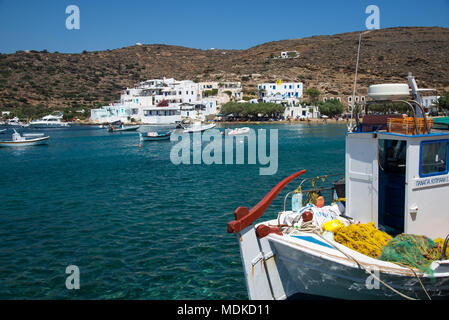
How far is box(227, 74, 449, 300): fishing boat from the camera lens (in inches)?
264

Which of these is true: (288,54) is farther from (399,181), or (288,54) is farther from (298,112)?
(399,181)

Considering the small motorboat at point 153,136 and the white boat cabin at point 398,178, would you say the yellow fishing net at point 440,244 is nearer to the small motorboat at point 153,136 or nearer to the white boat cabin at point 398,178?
the white boat cabin at point 398,178

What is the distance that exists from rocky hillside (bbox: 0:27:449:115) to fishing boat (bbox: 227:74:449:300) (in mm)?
104881

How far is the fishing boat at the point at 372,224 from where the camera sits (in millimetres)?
6695

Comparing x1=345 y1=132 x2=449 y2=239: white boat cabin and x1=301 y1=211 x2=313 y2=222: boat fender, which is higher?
x1=345 y1=132 x2=449 y2=239: white boat cabin

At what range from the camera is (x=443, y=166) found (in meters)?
7.92

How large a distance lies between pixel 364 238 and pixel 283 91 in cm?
10939

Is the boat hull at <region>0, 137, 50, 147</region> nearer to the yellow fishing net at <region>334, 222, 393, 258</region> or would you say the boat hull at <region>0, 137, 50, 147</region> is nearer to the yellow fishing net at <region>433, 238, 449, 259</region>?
the yellow fishing net at <region>334, 222, 393, 258</region>

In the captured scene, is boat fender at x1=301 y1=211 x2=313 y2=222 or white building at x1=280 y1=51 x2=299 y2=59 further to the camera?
white building at x1=280 y1=51 x2=299 y2=59

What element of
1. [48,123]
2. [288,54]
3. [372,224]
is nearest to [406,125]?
[372,224]

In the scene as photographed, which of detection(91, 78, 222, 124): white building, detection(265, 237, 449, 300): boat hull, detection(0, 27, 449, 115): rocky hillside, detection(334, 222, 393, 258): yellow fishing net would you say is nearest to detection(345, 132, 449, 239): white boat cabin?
detection(334, 222, 393, 258): yellow fishing net

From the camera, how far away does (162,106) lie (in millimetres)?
107938
